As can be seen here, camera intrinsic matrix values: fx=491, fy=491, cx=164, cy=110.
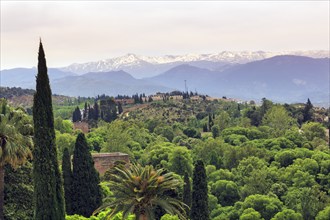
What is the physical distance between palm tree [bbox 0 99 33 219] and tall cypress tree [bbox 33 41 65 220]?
12.0ft

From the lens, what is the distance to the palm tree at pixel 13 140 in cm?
3272

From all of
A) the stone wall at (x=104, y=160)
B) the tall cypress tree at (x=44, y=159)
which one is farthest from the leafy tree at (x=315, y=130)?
the tall cypress tree at (x=44, y=159)

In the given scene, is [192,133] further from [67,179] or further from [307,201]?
[67,179]

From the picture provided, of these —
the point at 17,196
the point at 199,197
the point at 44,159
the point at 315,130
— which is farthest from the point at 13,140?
the point at 315,130

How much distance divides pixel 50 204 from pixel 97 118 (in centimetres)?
12297

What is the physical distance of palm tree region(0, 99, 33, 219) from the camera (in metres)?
32.7

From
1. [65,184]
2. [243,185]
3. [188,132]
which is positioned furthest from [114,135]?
[65,184]

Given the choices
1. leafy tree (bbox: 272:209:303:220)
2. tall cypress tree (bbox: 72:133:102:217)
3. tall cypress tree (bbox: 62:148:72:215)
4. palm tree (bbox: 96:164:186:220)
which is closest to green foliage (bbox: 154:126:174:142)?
leafy tree (bbox: 272:209:303:220)

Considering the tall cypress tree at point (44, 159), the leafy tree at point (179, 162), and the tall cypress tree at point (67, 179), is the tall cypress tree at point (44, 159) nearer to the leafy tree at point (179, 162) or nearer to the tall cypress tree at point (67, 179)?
the tall cypress tree at point (67, 179)

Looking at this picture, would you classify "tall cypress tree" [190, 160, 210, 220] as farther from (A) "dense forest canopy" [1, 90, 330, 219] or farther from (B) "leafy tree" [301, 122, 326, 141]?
(B) "leafy tree" [301, 122, 326, 141]

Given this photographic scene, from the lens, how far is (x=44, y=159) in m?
29.8

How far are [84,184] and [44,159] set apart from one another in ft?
47.7

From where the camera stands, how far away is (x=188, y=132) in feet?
412

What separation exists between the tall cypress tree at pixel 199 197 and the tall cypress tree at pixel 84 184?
9144 millimetres
